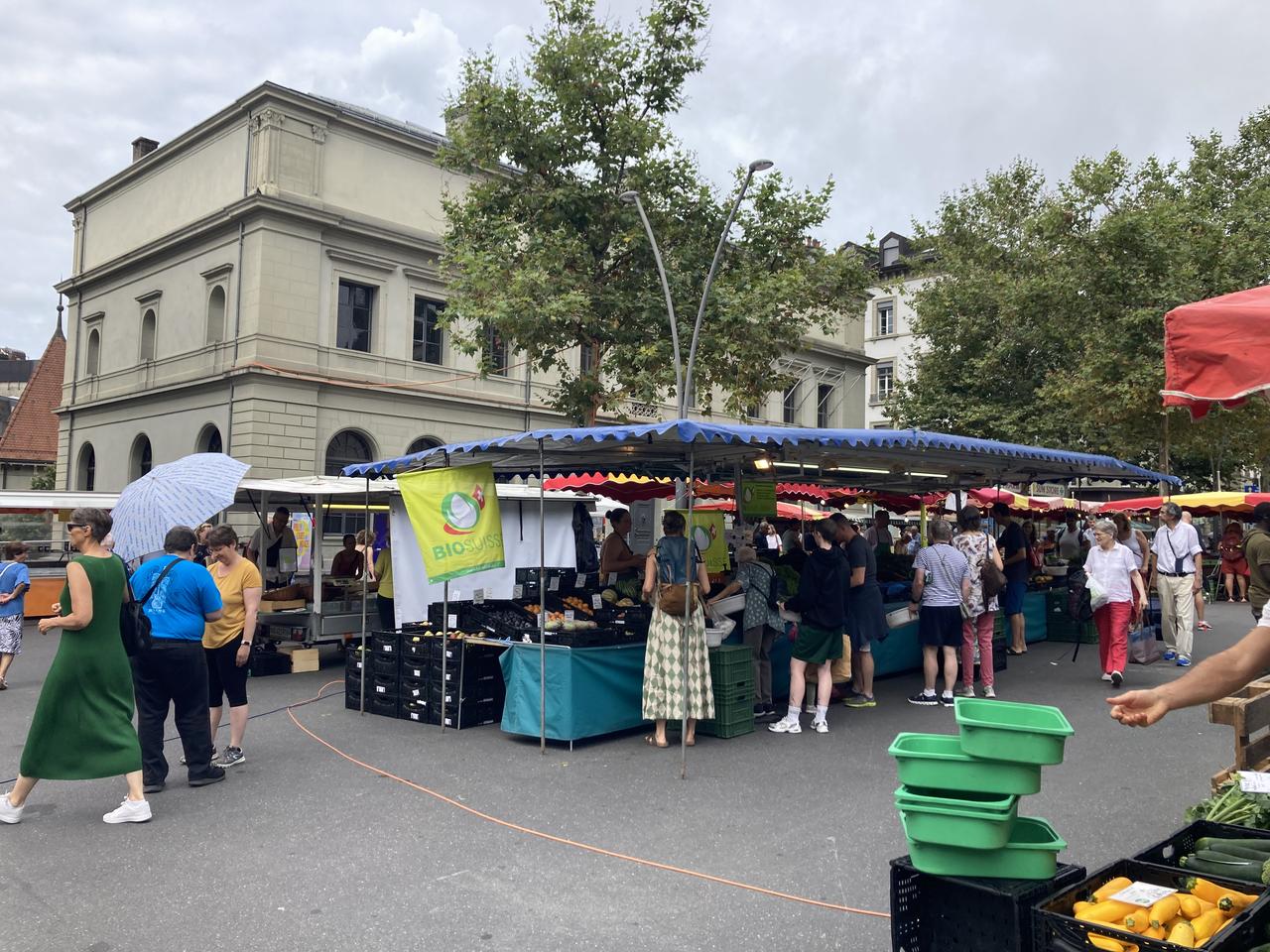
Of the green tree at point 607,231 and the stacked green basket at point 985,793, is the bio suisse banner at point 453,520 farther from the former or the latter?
the green tree at point 607,231

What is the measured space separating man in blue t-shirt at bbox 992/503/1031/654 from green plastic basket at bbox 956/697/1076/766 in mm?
10004

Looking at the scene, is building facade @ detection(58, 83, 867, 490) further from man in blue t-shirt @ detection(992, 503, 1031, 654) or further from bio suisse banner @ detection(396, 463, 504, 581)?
bio suisse banner @ detection(396, 463, 504, 581)

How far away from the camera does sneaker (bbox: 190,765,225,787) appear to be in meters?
6.78

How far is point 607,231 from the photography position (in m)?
19.7

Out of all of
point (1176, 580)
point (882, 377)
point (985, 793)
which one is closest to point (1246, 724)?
point (985, 793)

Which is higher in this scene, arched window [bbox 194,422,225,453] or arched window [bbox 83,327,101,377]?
arched window [bbox 83,327,101,377]

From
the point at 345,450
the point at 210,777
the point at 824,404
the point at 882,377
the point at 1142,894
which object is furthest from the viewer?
the point at 882,377

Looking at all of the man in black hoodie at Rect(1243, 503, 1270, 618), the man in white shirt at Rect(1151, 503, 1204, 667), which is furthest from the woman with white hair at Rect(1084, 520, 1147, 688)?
the man in white shirt at Rect(1151, 503, 1204, 667)

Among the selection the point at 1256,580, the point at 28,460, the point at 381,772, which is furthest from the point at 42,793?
the point at 28,460

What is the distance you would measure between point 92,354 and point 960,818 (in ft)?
119

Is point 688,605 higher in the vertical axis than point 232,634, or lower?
higher

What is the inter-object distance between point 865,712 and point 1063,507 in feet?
57.1

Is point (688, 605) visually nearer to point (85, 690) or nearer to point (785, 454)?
point (785, 454)

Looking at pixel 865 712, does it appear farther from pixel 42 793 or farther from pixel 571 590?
pixel 42 793
